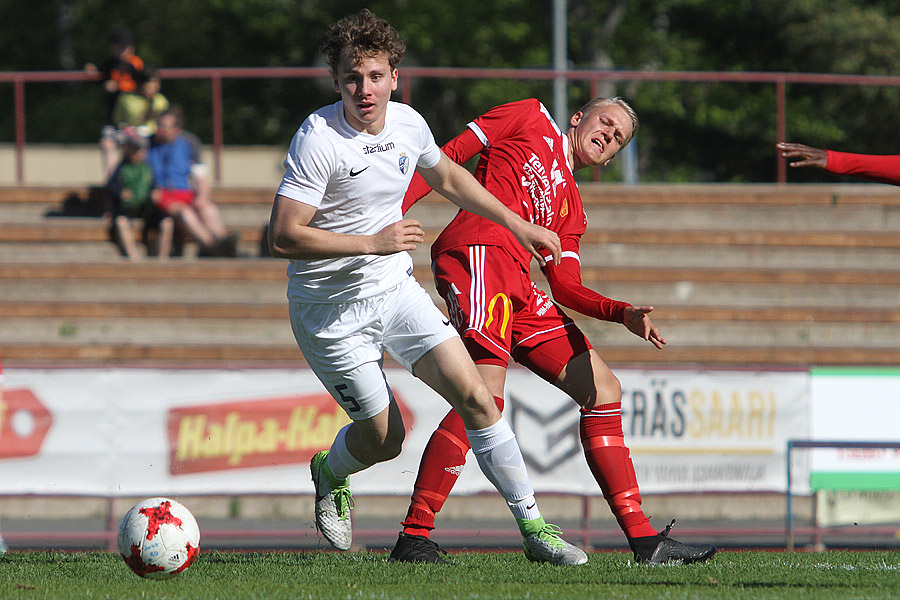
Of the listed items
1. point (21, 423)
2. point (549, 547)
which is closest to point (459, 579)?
point (549, 547)

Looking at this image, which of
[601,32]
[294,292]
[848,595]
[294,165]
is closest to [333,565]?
[294,292]

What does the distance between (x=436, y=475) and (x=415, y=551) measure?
382 mm

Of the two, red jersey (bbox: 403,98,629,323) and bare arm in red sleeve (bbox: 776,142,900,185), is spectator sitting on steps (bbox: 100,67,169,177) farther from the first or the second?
bare arm in red sleeve (bbox: 776,142,900,185)

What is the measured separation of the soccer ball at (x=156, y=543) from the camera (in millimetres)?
4926

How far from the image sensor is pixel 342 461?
5.71m

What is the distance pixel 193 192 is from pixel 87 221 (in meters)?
1.51

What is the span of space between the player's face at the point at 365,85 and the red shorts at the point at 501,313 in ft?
3.32

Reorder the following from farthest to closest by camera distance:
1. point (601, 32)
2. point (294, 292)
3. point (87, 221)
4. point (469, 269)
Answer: point (601, 32) → point (87, 221) → point (469, 269) → point (294, 292)

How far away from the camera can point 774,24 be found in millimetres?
29391

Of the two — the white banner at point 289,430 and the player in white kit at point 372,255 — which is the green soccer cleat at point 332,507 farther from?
the white banner at point 289,430

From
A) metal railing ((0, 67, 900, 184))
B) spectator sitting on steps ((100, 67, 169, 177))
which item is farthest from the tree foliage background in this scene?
spectator sitting on steps ((100, 67, 169, 177))

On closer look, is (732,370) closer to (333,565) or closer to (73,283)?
(333,565)

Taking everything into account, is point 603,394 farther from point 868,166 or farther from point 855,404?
point 855,404

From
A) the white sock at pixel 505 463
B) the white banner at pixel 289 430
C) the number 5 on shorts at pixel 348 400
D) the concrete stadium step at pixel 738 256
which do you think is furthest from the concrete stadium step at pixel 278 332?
the white sock at pixel 505 463
